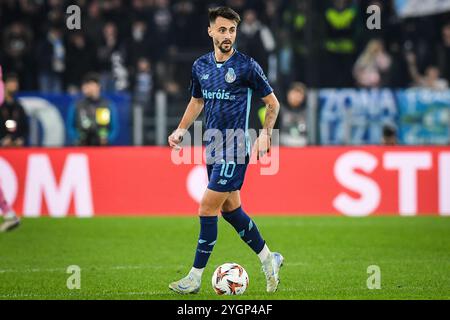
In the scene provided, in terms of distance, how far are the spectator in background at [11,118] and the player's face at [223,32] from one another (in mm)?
9101

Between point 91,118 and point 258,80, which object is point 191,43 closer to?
point 91,118

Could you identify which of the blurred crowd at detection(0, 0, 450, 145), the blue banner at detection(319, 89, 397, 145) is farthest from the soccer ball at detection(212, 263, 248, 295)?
the blurred crowd at detection(0, 0, 450, 145)

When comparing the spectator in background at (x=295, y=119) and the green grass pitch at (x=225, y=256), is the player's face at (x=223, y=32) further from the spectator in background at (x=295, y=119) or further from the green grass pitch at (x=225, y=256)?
the spectator in background at (x=295, y=119)

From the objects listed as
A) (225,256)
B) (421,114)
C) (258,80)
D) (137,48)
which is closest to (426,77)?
(421,114)

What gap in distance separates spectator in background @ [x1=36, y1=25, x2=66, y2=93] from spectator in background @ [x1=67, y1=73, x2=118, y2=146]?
67.5 inches

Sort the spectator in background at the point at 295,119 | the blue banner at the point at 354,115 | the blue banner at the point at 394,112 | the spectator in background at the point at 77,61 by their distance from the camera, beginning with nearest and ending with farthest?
the spectator in background at the point at 295,119, the blue banner at the point at 354,115, the blue banner at the point at 394,112, the spectator in background at the point at 77,61

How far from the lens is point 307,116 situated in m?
18.1

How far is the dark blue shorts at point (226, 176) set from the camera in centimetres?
866

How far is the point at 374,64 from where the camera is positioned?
67.5 ft

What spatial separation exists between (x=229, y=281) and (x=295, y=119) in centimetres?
960

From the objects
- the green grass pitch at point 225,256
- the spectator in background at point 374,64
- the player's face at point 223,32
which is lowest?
the green grass pitch at point 225,256

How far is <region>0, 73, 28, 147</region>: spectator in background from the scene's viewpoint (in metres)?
17.2

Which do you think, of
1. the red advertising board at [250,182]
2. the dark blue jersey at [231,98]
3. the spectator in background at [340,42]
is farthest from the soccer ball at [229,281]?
the spectator in background at [340,42]
